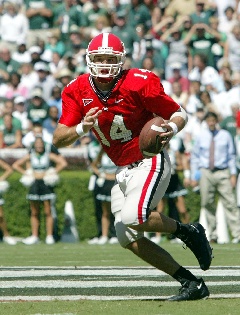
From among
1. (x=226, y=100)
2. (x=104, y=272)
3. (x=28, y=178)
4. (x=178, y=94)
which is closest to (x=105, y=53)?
(x=104, y=272)

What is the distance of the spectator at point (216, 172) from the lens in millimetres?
12453

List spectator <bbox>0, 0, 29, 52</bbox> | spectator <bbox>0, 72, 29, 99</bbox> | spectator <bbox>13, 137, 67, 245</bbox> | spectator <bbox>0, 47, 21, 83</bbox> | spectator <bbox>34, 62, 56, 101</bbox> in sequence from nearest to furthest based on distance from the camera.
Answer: spectator <bbox>13, 137, 67, 245</bbox>, spectator <bbox>34, 62, 56, 101</bbox>, spectator <bbox>0, 72, 29, 99</bbox>, spectator <bbox>0, 47, 21, 83</bbox>, spectator <bbox>0, 0, 29, 52</bbox>

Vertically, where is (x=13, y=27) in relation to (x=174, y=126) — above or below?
above

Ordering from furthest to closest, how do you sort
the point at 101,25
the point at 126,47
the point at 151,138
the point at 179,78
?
the point at 101,25 < the point at 126,47 < the point at 179,78 < the point at 151,138

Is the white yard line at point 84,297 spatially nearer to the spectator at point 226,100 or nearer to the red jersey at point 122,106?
the red jersey at point 122,106

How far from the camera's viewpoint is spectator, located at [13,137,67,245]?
13125mm

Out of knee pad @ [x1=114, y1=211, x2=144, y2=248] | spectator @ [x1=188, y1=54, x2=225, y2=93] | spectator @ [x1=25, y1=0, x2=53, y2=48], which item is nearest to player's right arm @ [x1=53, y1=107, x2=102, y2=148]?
knee pad @ [x1=114, y1=211, x2=144, y2=248]

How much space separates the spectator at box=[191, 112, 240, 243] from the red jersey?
20.6ft

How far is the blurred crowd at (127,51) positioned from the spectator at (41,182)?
341 millimetres

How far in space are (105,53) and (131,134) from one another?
0.54m

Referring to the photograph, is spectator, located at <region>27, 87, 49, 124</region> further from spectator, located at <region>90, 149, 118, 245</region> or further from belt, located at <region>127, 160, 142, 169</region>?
belt, located at <region>127, 160, 142, 169</region>

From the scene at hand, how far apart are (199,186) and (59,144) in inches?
265

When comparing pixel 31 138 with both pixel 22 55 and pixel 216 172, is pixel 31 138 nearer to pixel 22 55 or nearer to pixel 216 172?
pixel 216 172

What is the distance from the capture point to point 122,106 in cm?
614
